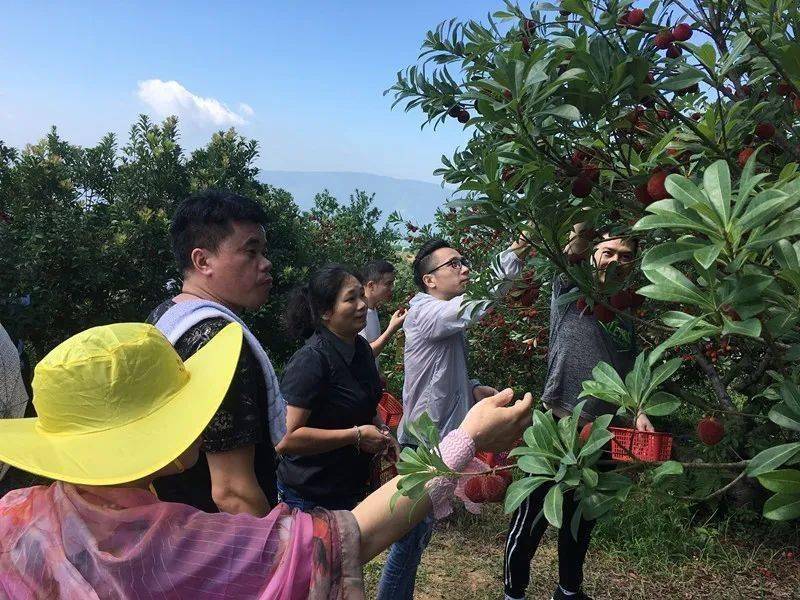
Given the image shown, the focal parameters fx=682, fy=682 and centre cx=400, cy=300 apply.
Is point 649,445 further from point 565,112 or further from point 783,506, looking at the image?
point 565,112

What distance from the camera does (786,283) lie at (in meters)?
1.13

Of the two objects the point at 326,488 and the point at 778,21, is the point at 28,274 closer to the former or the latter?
the point at 326,488

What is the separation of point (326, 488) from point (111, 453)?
4.61 ft

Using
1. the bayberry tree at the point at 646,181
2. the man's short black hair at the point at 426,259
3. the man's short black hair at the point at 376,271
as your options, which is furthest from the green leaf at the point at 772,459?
the man's short black hair at the point at 376,271

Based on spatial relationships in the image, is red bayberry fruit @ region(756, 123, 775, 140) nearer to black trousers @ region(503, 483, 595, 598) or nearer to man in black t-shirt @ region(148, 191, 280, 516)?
man in black t-shirt @ region(148, 191, 280, 516)

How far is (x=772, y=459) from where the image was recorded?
3.40ft

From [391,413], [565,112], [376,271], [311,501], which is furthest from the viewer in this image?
[376,271]

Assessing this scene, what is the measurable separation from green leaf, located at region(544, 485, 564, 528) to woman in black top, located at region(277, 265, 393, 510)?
1.26 metres

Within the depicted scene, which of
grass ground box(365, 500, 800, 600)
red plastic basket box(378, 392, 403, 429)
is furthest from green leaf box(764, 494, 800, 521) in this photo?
red plastic basket box(378, 392, 403, 429)

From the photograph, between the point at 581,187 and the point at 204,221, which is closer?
the point at 581,187

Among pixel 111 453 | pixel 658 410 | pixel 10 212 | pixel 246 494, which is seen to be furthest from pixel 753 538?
pixel 10 212

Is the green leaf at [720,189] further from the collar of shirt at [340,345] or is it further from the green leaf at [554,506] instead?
the collar of shirt at [340,345]

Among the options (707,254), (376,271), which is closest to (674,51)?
(707,254)

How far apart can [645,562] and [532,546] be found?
1087 millimetres
